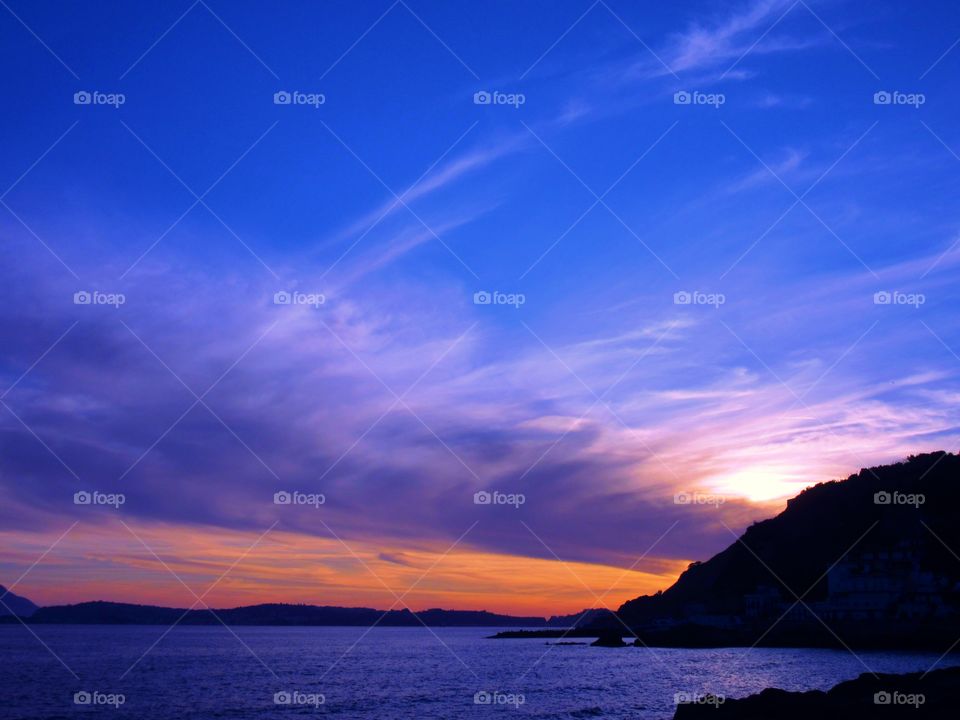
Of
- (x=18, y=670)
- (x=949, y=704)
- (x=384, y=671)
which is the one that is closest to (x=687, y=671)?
(x=384, y=671)

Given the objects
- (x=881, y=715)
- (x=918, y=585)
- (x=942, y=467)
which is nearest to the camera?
(x=881, y=715)

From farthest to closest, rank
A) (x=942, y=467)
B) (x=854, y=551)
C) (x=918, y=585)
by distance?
(x=942, y=467) → (x=854, y=551) → (x=918, y=585)

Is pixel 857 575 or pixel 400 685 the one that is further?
pixel 857 575

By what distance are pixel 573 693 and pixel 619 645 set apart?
10953 cm

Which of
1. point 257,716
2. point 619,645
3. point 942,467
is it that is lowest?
point 619,645

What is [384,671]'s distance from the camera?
88625 millimetres

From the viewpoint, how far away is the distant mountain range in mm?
128750

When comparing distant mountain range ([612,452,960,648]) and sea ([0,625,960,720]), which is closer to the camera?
sea ([0,625,960,720])

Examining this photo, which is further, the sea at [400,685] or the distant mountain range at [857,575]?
the distant mountain range at [857,575]

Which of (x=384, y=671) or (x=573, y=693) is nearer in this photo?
(x=573, y=693)

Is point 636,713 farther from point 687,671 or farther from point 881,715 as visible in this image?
point 687,671

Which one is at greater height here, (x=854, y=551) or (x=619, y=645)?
(x=854, y=551)

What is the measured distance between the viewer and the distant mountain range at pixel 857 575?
129 meters

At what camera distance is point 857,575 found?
454 ft
